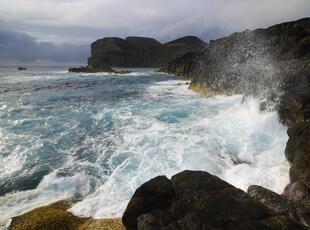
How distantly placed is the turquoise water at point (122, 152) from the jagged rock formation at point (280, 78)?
36.3 inches

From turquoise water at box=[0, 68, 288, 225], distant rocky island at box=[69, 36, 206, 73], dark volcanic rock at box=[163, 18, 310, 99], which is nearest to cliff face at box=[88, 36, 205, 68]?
distant rocky island at box=[69, 36, 206, 73]

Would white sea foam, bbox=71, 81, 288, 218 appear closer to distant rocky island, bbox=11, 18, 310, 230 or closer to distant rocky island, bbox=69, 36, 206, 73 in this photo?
distant rocky island, bbox=11, 18, 310, 230

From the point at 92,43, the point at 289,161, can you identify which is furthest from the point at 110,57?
the point at 289,161

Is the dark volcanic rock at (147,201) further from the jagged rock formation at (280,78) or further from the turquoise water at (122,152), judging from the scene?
the jagged rock formation at (280,78)

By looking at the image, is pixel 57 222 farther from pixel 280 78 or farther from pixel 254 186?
pixel 280 78

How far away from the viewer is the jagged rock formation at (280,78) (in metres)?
8.64

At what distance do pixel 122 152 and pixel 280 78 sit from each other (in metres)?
10.3

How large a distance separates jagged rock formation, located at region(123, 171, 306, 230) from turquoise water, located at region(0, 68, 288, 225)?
2.06 meters

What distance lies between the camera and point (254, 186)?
6742 millimetres

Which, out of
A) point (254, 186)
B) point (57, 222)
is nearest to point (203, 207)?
point (254, 186)

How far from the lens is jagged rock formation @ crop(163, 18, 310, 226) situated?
864cm

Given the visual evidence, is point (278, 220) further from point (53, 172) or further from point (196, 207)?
point (53, 172)

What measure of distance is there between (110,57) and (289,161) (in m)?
161

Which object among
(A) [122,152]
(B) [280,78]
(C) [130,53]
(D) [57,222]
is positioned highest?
(C) [130,53]
